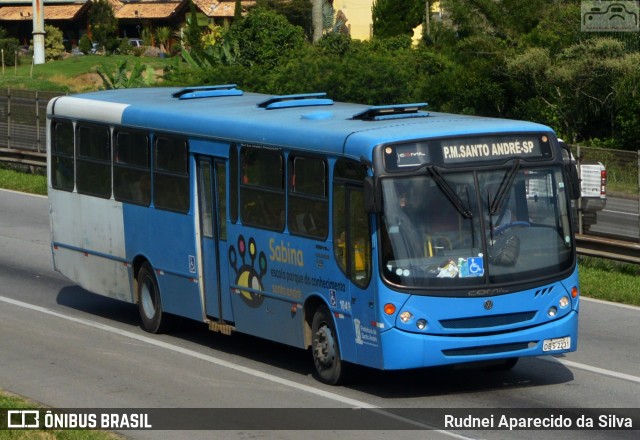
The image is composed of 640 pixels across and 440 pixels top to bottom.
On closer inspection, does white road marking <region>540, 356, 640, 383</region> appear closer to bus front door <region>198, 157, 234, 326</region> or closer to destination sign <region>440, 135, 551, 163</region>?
destination sign <region>440, 135, 551, 163</region>

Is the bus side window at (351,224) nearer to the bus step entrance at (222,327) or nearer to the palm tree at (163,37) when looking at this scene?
the bus step entrance at (222,327)

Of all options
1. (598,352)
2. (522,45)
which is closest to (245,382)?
(598,352)

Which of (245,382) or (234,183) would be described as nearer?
(245,382)

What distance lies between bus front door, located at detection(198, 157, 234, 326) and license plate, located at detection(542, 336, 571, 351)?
374cm

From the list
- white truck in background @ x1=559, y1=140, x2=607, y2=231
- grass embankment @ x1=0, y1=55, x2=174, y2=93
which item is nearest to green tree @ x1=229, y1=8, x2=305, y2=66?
grass embankment @ x1=0, y1=55, x2=174, y2=93

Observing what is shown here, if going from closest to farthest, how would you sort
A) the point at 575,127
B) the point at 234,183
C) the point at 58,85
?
the point at 234,183 → the point at 575,127 → the point at 58,85

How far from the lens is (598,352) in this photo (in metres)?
14.2

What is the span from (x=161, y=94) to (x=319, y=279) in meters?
5.78

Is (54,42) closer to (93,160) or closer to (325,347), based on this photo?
(93,160)

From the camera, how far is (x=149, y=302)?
15.7 m

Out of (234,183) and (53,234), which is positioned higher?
(234,183)

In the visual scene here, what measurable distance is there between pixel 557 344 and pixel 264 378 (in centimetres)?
297

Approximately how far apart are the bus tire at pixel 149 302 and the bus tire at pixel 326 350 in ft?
11.3

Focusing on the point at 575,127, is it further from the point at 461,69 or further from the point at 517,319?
the point at 517,319
